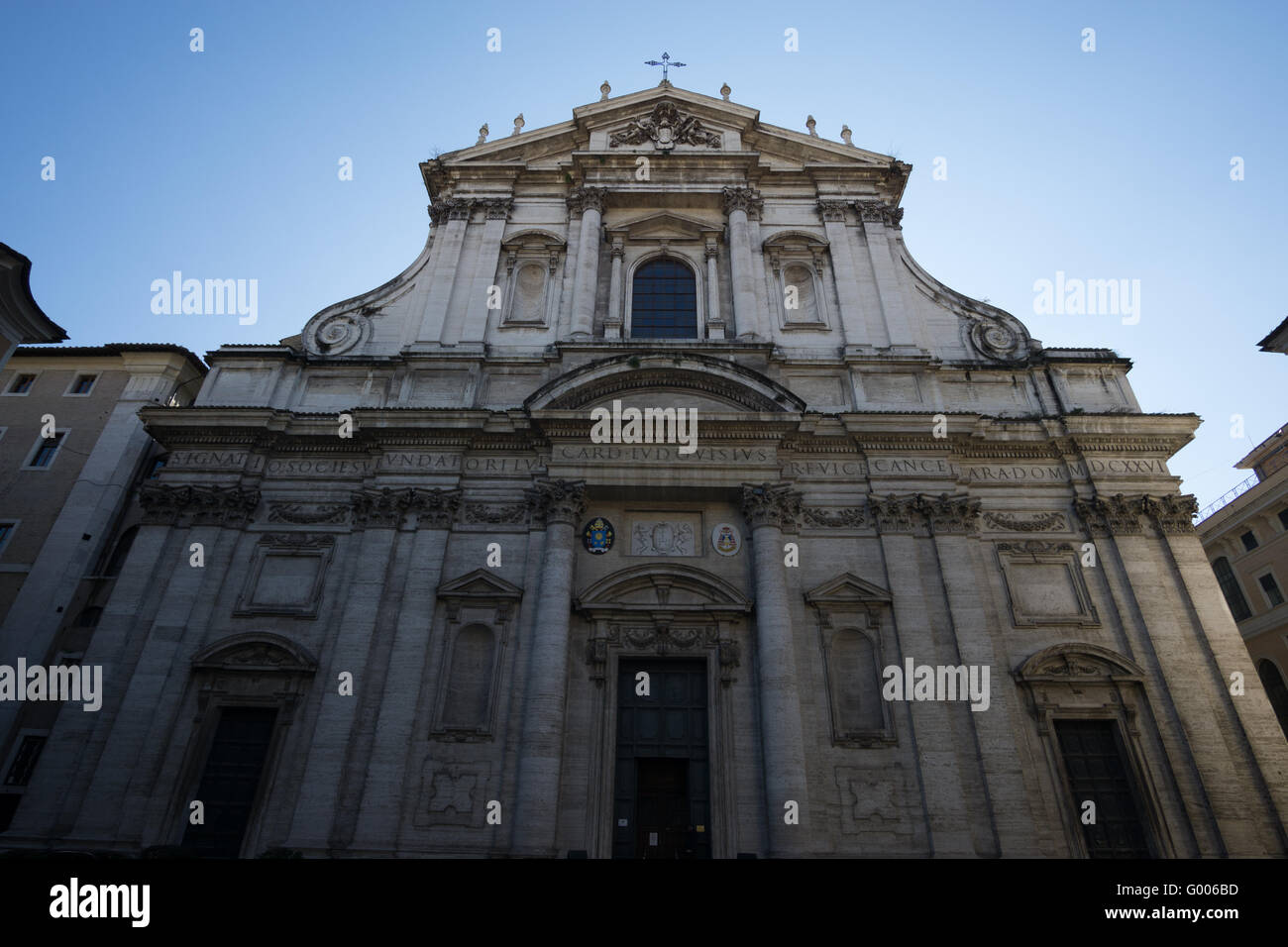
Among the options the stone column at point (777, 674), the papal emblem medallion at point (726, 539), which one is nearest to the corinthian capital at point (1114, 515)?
the stone column at point (777, 674)

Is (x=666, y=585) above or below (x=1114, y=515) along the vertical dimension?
below

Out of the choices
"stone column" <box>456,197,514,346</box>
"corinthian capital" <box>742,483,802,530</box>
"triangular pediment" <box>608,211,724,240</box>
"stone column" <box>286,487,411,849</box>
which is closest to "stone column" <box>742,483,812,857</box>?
"corinthian capital" <box>742,483,802,530</box>

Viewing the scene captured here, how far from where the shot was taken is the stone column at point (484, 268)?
18281 millimetres

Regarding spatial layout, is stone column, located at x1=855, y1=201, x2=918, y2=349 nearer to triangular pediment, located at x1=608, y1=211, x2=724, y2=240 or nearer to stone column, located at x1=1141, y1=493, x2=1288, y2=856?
triangular pediment, located at x1=608, y1=211, x2=724, y2=240

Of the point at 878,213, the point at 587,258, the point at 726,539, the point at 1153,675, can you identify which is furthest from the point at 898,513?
the point at 587,258

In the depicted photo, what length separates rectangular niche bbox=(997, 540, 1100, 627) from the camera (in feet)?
48.8

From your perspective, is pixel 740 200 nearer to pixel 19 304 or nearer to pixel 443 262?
pixel 443 262

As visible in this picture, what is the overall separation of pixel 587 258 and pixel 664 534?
7.76 meters

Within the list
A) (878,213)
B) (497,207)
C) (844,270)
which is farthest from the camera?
(497,207)

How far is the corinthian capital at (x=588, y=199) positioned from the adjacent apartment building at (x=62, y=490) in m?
11.2

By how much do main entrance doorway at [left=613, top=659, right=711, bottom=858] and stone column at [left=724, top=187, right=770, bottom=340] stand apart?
817 centimetres

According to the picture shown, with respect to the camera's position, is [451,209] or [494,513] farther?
[451,209]

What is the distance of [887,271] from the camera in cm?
1914

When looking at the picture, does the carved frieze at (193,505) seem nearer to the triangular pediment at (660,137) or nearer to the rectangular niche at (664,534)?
the rectangular niche at (664,534)
